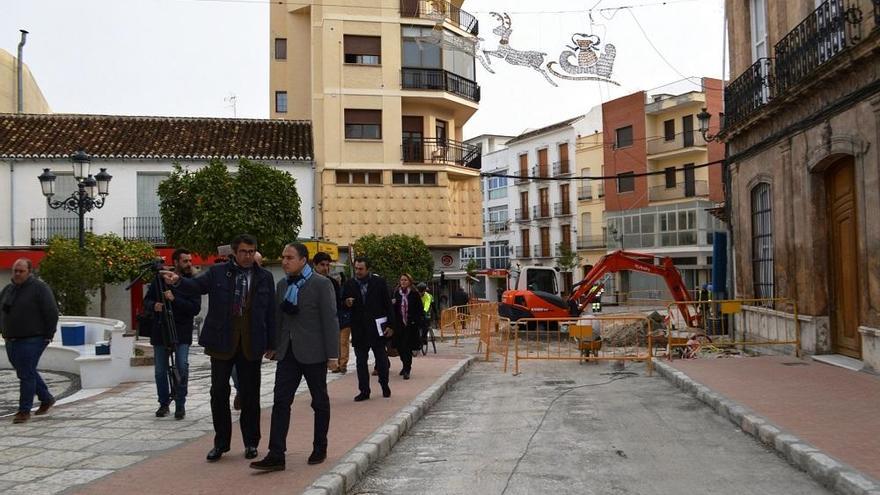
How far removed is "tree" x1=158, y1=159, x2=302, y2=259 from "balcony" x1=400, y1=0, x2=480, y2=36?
10.8m

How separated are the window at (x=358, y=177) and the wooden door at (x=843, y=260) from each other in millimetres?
19095

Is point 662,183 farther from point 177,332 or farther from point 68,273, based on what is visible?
point 177,332

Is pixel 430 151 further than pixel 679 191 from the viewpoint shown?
No

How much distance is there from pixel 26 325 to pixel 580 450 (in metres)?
5.99

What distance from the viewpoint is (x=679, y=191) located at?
45531 millimetres

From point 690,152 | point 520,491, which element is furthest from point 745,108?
point 690,152

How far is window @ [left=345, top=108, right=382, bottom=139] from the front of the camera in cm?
2936

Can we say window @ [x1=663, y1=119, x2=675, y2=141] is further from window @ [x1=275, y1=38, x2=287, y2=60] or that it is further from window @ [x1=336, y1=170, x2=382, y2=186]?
window @ [x1=275, y1=38, x2=287, y2=60]

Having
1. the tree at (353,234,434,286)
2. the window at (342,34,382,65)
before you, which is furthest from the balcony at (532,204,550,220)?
the tree at (353,234,434,286)

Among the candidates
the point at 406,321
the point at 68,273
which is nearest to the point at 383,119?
the point at 68,273

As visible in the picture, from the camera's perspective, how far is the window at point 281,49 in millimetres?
34281

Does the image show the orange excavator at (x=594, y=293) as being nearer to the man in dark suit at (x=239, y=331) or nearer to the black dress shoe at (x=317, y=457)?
the black dress shoe at (x=317, y=457)

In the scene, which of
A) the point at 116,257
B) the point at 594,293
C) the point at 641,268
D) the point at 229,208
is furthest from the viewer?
the point at 116,257

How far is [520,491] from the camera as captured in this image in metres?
5.61
